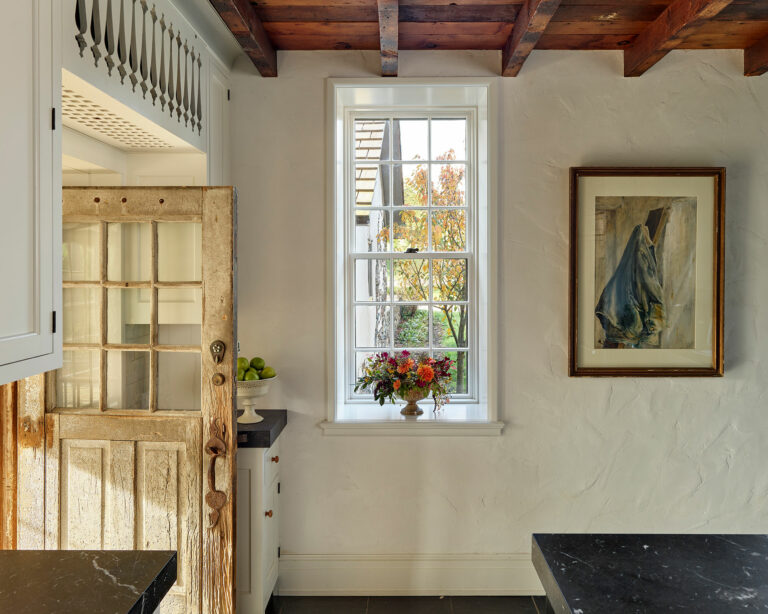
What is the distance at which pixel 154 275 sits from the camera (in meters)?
2.12

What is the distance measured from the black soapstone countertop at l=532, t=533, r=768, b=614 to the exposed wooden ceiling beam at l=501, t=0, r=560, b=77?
1.81 meters

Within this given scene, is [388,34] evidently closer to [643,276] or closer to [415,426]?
[643,276]

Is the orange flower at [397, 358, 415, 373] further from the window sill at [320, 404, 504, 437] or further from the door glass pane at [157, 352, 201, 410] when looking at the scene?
the door glass pane at [157, 352, 201, 410]

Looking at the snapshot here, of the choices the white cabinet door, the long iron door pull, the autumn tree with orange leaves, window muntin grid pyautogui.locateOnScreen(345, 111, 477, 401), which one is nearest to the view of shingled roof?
window muntin grid pyautogui.locateOnScreen(345, 111, 477, 401)

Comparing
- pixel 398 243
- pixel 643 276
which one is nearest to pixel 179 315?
pixel 398 243

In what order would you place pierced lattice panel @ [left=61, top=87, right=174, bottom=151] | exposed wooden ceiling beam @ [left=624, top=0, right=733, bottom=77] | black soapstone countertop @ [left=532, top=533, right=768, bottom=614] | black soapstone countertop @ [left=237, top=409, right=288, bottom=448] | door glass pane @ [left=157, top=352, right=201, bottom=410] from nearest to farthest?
black soapstone countertop @ [left=532, top=533, right=768, bottom=614], pierced lattice panel @ [left=61, top=87, right=174, bottom=151], exposed wooden ceiling beam @ [left=624, top=0, right=733, bottom=77], door glass pane @ [left=157, top=352, right=201, bottom=410], black soapstone countertop @ [left=237, top=409, right=288, bottom=448]

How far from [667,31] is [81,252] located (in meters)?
2.52

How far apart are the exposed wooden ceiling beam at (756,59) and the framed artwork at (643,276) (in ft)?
1.94

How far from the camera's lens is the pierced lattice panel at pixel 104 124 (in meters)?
1.69

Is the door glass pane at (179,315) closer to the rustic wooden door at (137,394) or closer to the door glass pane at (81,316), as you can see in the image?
the rustic wooden door at (137,394)

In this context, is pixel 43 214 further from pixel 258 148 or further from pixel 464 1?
pixel 464 1

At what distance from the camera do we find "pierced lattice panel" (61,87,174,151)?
1689 mm

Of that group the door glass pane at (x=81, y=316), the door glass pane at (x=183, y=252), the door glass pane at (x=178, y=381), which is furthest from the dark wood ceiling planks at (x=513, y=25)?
Answer: the door glass pane at (x=178, y=381)

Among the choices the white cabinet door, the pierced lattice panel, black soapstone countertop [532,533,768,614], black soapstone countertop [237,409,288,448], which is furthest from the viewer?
black soapstone countertop [237,409,288,448]
